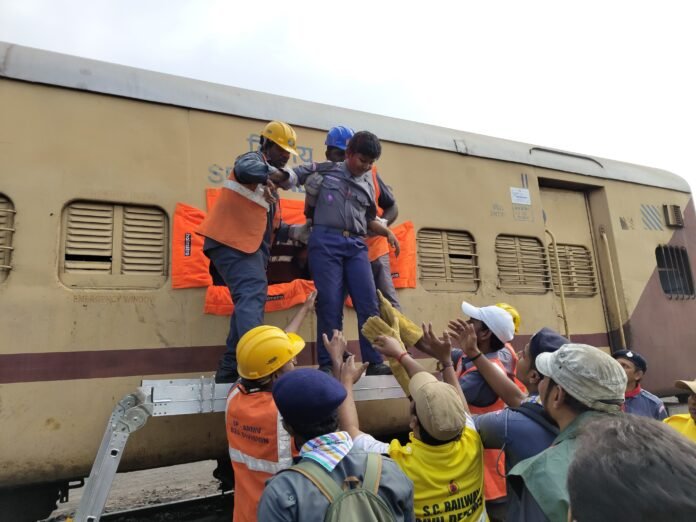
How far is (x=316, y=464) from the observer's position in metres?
1.25

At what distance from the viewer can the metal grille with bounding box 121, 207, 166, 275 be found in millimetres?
2699

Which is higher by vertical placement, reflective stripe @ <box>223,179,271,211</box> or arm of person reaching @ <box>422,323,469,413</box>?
reflective stripe @ <box>223,179,271,211</box>

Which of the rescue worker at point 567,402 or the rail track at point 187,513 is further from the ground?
the rescue worker at point 567,402

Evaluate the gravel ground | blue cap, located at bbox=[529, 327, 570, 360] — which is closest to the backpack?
blue cap, located at bbox=[529, 327, 570, 360]

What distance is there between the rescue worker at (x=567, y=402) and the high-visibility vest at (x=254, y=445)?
2.55 feet

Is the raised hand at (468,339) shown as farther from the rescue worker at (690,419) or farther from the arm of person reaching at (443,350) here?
the rescue worker at (690,419)

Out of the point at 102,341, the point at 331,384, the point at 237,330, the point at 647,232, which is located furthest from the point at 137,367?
the point at 647,232

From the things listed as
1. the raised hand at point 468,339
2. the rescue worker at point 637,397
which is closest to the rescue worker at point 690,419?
the rescue worker at point 637,397

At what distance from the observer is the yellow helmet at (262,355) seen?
192cm

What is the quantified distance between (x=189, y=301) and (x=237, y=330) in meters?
0.46

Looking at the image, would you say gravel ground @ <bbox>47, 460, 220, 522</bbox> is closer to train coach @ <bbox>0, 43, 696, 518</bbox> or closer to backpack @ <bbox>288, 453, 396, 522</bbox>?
train coach @ <bbox>0, 43, 696, 518</bbox>

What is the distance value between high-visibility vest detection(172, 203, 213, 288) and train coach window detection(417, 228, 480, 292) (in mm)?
1486

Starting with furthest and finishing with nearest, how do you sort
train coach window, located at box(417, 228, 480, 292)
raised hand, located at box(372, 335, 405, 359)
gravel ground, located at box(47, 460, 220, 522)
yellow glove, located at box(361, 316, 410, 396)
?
gravel ground, located at box(47, 460, 220, 522), train coach window, located at box(417, 228, 480, 292), yellow glove, located at box(361, 316, 410, 396), raised hand, located at box(372, 335, 405, 359)

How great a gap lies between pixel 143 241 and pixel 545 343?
2081 mm
